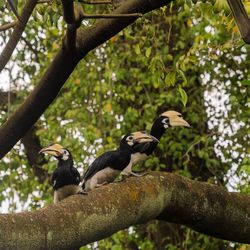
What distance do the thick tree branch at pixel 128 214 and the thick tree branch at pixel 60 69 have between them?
0.31m

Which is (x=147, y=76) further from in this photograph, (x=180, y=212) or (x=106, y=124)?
(x=180, y=212)

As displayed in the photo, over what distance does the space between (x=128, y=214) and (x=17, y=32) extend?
0.89 metres

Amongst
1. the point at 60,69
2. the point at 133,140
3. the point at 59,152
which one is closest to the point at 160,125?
the point at 133,140

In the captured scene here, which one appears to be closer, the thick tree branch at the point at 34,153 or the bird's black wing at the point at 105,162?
the bird's black wing at the point at 105,162

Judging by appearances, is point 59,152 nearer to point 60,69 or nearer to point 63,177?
point 63,177

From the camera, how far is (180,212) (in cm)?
346

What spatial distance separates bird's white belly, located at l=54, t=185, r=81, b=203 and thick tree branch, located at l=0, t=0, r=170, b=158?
112 centimetres

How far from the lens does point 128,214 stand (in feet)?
10.1

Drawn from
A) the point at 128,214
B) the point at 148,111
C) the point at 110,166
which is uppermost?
the point at 148,111

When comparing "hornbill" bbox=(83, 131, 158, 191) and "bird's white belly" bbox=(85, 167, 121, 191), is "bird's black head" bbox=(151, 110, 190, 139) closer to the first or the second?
"hornbill" bbox=(83, 131, 158, 191)

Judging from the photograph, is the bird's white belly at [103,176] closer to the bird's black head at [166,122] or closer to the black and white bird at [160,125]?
the black and white bird at [160,125]

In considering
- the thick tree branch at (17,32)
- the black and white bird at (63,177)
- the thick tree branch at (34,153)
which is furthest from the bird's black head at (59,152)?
the thick tree branch at (34,153)

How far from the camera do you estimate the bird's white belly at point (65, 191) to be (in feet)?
12.9

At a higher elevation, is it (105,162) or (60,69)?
→ (105,162)
